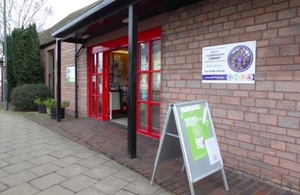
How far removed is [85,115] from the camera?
26.2 ft

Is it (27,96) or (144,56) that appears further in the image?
(27,96)

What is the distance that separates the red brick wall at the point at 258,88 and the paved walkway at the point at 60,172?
1326 millimetres

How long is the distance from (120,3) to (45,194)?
311cm

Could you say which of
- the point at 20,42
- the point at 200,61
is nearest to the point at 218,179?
the point at 200,61

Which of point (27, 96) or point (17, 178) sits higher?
point (27, 96)

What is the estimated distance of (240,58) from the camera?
3510 millimetres

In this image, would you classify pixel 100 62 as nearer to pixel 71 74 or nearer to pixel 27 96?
pixel 71 74

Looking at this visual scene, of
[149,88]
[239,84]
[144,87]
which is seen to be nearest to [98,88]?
[144,87]

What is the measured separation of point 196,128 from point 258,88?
3.49ft

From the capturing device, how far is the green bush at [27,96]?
973 centimetres

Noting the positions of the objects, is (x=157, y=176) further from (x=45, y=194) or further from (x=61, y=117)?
(x=61, y=117)

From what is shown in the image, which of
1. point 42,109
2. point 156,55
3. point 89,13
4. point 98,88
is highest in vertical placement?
point 89,13

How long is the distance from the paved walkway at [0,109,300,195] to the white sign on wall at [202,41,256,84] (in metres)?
1.35

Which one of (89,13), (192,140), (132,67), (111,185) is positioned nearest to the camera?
(192,140)
